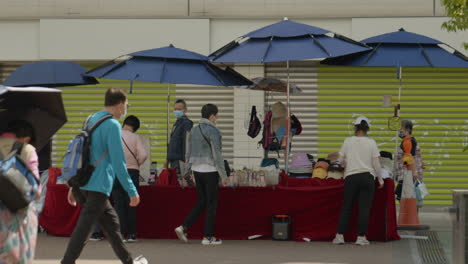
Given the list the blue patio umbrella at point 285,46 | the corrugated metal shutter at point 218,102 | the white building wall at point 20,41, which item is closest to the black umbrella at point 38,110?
the blue patio umbrella at point 285,46

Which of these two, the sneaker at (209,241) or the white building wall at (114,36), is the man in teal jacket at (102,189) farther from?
the white building wall at (114,36)

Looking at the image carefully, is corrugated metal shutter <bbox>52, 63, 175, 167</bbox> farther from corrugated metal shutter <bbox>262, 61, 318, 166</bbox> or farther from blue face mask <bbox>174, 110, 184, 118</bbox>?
blue face mask <bbox>174, 110, 184, 118</bbox>

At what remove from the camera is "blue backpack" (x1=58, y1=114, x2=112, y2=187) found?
24.7ft

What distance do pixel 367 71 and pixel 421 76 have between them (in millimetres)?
1018

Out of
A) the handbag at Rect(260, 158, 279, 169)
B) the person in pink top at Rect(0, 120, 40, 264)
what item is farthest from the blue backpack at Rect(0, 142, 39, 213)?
the handbag at Rect(260, 158, 279, 169)

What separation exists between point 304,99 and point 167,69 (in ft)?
17.7

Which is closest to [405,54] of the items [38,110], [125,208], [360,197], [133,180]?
[360,197]

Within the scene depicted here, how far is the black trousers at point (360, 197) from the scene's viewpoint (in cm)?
1073

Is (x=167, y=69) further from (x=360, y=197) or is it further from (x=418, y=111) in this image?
(x=418, y=111)

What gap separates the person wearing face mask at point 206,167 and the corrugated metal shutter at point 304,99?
5.74m

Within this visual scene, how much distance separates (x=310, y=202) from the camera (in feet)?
36.6

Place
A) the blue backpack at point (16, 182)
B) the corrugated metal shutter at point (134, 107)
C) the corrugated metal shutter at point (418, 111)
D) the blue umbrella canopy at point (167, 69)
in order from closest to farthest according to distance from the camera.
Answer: the blue backpack at point (16, 182)
the blue umbrella canopy at point (167, 69)
the corrugated metal shutter at point (418, 111)
the corrugated metal shutter at point (134, 107)

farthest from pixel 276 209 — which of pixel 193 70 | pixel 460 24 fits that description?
pixel 460 24

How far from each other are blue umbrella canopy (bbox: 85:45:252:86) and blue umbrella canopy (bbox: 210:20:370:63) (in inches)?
11.6
